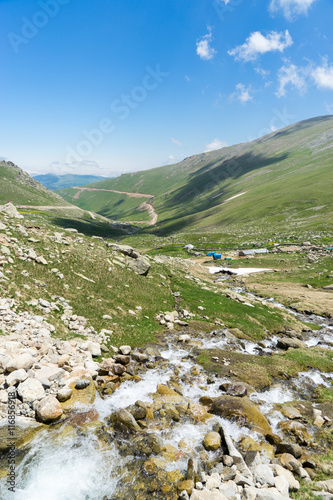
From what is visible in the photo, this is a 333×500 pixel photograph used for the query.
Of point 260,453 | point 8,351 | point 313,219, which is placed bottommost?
point 313,219

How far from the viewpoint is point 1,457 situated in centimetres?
1089

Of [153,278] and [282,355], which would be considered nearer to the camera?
[282,355]

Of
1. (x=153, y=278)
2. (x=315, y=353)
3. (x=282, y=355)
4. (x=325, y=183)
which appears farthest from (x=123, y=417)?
(x=325, y=183)

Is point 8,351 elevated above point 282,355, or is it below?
above

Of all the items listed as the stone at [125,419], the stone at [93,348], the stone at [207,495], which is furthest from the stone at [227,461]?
the stone at [93,348]

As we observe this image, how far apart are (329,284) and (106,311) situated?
61.4 meters

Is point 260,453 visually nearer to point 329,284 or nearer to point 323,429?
point 323,429

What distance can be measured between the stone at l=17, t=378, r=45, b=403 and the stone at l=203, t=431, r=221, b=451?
33.7 feet

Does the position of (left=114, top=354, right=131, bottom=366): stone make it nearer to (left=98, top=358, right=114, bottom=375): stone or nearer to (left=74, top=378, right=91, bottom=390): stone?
(left=98, top=358, right=114, bottom=375): stone

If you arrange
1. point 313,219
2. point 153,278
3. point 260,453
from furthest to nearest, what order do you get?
point 313,219, point 153,278, point 260,453

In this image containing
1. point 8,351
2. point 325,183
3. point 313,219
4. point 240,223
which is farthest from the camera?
point 325,183

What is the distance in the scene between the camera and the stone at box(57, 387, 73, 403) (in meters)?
14.2

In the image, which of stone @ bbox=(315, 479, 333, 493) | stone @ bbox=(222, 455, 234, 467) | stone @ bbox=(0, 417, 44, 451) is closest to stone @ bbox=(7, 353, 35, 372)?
stone @ bbox=(0, 417, 44, 451)

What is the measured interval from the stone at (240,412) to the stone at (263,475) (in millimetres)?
3542
